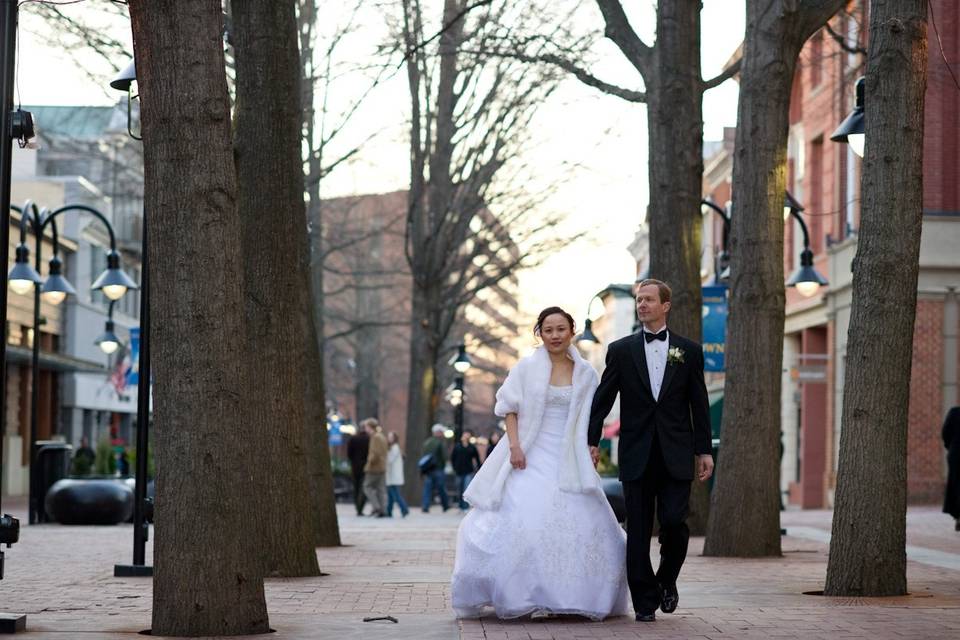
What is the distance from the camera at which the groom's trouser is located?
31.9 ft

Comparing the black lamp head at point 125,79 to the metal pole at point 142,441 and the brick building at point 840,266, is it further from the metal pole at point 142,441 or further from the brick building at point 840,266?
the brick building at point 840,266

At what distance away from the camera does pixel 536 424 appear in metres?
10.2

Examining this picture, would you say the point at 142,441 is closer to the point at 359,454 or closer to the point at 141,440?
the point at 141,440

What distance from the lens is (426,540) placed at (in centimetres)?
2092

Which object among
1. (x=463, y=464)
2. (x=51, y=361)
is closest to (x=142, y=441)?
(x=463, y=464)

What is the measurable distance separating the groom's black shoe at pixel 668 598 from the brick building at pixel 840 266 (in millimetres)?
14341

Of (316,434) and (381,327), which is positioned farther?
(381,327)

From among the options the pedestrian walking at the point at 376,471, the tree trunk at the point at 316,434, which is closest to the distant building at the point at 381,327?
the pedestrian walking at the point at 376,471

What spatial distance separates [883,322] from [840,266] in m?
25.6

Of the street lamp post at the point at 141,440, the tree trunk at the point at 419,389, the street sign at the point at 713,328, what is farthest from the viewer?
the tree trunk at the point at 419,389

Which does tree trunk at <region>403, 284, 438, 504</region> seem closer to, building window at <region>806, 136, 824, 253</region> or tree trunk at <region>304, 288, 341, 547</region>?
building window at <region>806, 136, 824, 253</region>

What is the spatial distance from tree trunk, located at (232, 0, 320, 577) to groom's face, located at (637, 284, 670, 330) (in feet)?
14.7

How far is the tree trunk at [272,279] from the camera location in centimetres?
1354

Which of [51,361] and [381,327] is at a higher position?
[381,327]
